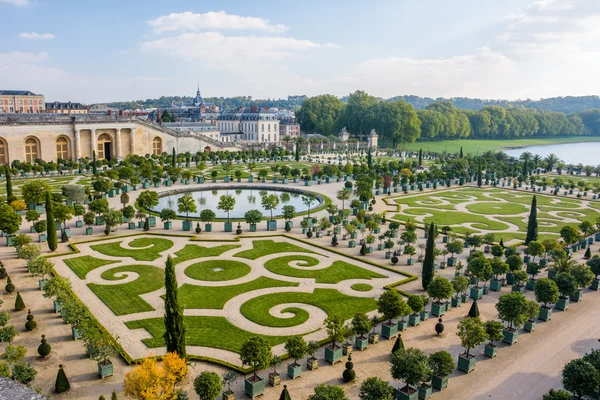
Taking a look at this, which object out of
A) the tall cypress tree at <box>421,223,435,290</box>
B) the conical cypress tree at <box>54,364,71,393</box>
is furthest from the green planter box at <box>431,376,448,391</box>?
the conical cypress tree at <box>54,364,71,393</box>

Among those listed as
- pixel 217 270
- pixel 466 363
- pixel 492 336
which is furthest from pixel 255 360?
pixel 217 270

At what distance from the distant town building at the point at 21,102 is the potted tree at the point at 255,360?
A: 14065 cm

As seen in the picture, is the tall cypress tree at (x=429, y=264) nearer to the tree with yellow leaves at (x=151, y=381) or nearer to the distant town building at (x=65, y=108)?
the tree with yellow leaves at (x=151, y=381)

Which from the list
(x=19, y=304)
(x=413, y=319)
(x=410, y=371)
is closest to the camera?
(x=410, y=371)

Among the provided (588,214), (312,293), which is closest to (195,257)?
(312,293)

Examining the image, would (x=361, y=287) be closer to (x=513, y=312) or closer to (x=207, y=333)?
(x=513, y=312)

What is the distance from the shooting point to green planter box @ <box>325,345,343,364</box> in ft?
74.3

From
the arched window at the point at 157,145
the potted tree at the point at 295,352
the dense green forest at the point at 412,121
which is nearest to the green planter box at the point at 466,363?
the potted tree at the point at 295,352

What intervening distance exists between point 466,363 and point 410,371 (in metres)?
4.44

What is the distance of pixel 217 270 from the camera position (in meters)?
34.5

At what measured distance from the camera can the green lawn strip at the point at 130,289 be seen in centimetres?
2806

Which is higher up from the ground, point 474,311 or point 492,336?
point 492,336

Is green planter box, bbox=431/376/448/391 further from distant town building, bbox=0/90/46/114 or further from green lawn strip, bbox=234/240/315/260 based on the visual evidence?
distant town building, bbox=0/90/46/114

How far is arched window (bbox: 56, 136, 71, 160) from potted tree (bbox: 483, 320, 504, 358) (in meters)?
83.1
